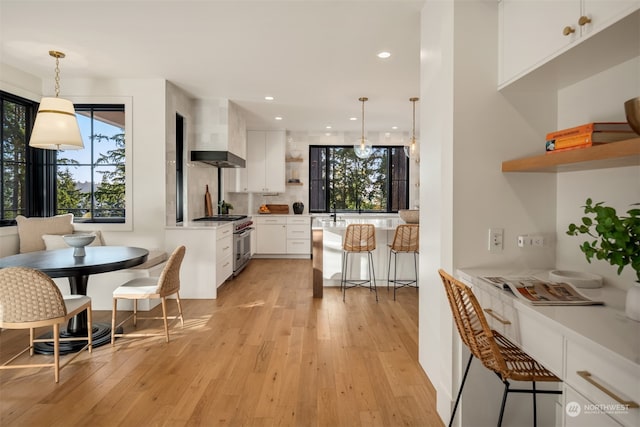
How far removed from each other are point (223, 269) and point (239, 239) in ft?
2.63

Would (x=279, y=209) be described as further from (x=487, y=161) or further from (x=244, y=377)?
(x=487, y=161)

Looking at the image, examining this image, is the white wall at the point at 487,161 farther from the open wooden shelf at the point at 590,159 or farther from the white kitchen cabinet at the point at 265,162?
the white kitchen cabinet at the point at 265,162

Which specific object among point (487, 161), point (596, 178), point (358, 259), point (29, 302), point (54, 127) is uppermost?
point (54, 127)

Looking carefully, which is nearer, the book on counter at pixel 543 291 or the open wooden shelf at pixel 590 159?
the open wooden shelf at pixel 590 159

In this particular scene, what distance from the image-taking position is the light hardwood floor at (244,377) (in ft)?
6.85

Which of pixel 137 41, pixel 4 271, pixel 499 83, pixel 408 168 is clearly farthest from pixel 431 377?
pixel 408 168

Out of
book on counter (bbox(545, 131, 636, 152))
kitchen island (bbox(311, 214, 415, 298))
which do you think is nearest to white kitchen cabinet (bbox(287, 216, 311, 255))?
kitchen island (bbox(311, 214, 415, 298))

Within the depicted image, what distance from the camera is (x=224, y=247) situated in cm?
495

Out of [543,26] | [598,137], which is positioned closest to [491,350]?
[598,137]

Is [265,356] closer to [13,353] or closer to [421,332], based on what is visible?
[421,332]

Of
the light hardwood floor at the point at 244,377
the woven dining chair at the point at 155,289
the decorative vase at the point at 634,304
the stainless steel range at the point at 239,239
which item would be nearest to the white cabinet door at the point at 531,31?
the decorative vase at the point at 634,304

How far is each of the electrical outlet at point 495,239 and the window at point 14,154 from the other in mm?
4886

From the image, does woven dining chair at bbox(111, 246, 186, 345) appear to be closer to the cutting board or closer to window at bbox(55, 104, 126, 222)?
window at bbox(55, 104, 126, 222)

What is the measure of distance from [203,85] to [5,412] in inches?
153
